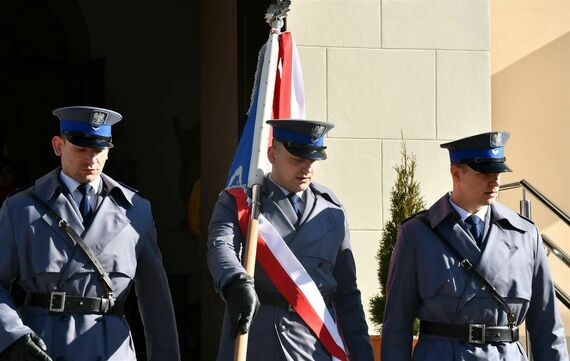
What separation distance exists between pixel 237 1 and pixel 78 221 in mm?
4664

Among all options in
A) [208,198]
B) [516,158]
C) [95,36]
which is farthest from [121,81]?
[516,158]

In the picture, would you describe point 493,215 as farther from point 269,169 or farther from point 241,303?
point 241,303

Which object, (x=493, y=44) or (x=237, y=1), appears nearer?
(x=237, y=1)

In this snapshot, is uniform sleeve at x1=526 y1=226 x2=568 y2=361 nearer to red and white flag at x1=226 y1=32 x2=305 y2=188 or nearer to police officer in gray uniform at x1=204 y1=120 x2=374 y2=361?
police officer in gray uniform at x1=204 y1=120 x2=374 y2=361

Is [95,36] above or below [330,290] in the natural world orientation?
above

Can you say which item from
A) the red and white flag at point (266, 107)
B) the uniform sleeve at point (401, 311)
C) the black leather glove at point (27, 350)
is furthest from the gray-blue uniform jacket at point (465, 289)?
the black leather glove at point (27, 350)

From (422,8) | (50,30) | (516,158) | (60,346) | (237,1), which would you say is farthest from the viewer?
(50,30)

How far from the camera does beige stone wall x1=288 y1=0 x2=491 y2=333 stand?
8.16m

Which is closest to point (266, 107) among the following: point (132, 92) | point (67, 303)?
point (67, 303)

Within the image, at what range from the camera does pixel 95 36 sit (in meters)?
12.8

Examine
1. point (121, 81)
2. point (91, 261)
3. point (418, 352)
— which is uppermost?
point (121, 81)

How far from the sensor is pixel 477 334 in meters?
4.97

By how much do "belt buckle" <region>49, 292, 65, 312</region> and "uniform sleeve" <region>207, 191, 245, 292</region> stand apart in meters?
0.60

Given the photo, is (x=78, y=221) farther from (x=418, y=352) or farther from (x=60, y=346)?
(x=418, y=352)
